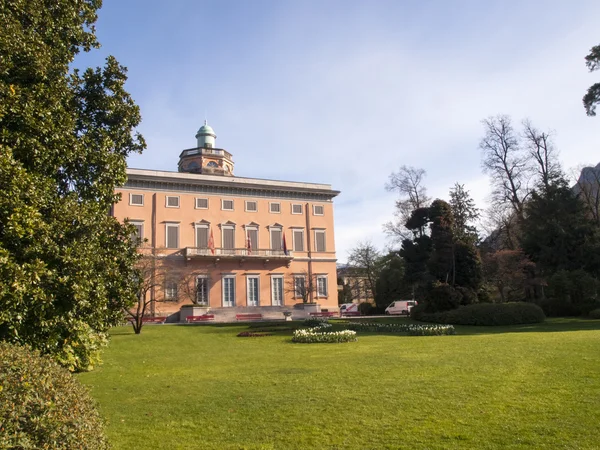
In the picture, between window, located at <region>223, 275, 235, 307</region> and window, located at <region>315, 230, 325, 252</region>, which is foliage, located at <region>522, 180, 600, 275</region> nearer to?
window, located at <region>315, 230, 325, 252</region>

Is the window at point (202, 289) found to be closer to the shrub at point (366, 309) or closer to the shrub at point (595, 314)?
the shrub at point (366, 309)

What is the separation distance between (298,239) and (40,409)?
134 ft

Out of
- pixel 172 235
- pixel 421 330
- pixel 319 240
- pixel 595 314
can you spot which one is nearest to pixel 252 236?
pixel 319 240

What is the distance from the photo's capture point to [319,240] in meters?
45.3

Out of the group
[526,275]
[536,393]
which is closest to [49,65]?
[536,393]

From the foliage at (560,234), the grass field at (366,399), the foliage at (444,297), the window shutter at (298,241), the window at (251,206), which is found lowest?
the grass field at (366,399)

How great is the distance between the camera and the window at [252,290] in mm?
41625

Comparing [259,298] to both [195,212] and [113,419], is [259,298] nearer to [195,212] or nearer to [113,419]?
[195,212]

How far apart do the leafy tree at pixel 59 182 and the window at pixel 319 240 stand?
119 feet

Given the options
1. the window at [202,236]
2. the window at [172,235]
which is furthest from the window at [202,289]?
the window at [172,235]

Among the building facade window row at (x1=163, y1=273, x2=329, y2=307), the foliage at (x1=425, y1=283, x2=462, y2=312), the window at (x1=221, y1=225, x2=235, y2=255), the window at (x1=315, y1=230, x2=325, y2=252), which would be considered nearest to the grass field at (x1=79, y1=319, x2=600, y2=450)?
the foliage at (x1=425, y1=283, x2=462, y2=312)

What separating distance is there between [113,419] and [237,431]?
2133 millimetres

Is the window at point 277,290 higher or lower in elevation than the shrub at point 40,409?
higher

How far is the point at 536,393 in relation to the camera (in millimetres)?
7277
